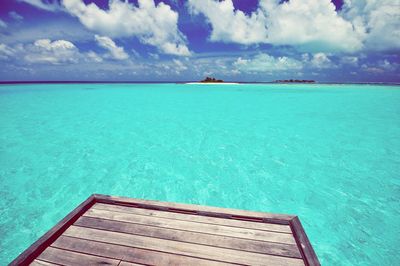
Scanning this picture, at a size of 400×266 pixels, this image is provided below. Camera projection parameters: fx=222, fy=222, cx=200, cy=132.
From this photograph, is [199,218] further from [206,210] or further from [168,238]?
A: [168,238]

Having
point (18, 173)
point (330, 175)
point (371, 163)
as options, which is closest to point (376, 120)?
point (371, 163)

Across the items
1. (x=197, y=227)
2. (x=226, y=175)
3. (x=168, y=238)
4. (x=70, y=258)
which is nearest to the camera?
(x=70, y=258)

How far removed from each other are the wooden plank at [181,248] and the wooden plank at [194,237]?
6 centimetres

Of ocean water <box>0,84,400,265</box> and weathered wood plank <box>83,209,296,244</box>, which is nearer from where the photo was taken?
weathered wood plank <box>83,209,296,244</box>

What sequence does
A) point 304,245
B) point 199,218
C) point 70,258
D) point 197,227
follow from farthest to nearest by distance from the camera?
1. point 199,218
2. point 197,227
3. point 304,245
4. point 70,258

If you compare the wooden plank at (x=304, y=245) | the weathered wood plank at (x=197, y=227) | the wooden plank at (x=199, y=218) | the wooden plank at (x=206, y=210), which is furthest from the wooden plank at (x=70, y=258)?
the wooden plank at (x=304, y=245)

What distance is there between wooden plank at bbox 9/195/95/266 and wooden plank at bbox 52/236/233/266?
0.09 metres

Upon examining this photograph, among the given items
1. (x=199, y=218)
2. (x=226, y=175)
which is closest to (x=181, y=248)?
(x=199, y=218)

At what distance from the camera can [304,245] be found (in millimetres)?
2510

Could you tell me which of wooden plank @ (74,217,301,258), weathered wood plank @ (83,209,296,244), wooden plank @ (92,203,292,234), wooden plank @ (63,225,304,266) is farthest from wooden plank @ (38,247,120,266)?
wooden plank @ (92,203,292,234)

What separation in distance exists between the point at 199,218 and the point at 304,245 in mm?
1308

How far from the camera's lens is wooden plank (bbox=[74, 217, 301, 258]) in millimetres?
2518

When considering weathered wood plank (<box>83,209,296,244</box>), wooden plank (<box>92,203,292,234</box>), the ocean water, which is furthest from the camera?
the ocean water

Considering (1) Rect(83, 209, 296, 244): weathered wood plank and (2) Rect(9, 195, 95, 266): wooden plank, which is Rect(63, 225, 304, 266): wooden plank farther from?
(1) Rect(83, 209, 296, 244): weathered wood plank
